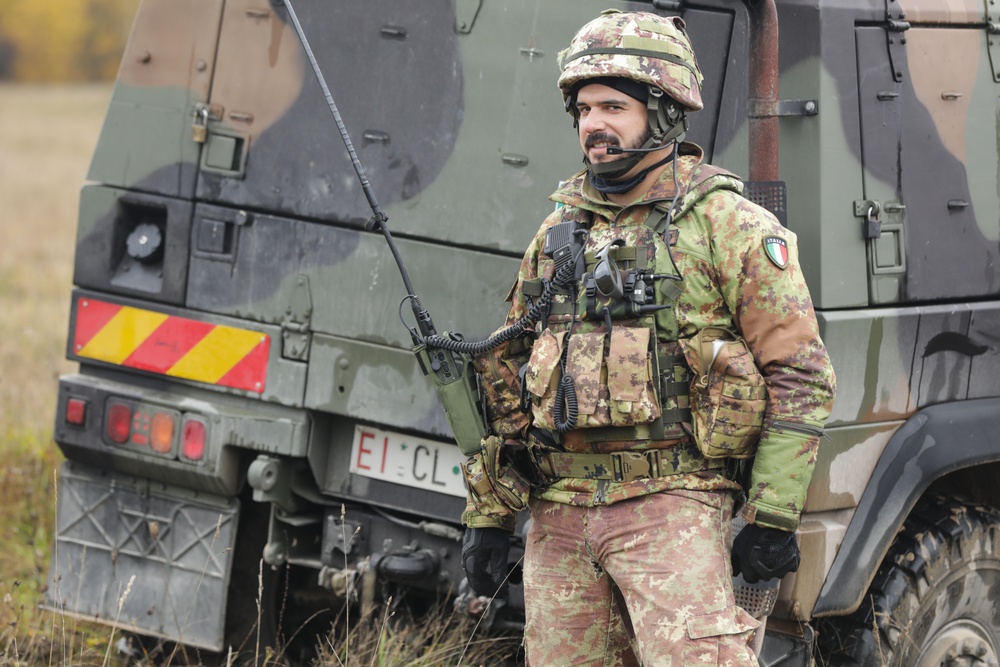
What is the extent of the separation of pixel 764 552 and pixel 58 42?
49800 millimetres

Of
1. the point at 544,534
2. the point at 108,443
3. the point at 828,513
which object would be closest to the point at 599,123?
the point at 544,534

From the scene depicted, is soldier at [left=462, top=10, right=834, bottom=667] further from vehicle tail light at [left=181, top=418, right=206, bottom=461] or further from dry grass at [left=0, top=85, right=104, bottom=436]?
dry grass at [left=0, top=85, right=104, bottom=436]

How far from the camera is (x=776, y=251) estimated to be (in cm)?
281

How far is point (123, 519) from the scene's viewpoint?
4055 millimetres

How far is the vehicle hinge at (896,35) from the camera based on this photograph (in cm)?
331

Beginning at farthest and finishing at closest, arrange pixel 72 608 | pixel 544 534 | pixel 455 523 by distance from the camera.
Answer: pixel 72 608 → pixel 455 523 → pixel 544 534

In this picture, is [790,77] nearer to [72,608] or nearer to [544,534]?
[544,534]

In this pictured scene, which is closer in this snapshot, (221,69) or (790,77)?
(790,77)

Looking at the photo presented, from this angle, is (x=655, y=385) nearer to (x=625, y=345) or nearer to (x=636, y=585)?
(x=625, y=345)

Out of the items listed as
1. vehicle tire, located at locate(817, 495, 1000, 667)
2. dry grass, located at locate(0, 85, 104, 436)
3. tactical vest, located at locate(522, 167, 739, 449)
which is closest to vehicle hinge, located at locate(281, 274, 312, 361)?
tactical vest, located at locate(522, 167, 739, 449)

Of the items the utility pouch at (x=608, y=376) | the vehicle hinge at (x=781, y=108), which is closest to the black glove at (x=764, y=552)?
the utility pouch at (x=608, y=376)

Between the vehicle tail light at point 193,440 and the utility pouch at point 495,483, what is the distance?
1007 mm

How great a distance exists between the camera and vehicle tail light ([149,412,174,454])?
387cm

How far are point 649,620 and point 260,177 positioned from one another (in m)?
1.74
